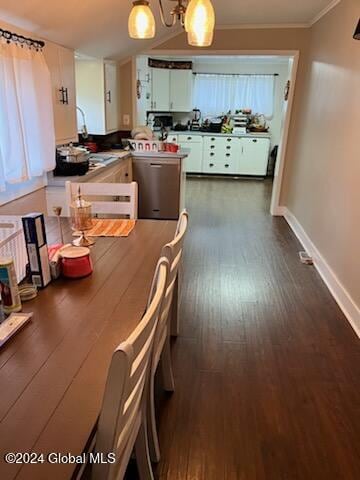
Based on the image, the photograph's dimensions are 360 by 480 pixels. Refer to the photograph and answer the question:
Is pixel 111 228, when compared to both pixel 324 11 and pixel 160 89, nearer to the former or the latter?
pixel 324 11

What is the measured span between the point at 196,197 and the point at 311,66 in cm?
255

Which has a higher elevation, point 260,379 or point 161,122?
point 161,122

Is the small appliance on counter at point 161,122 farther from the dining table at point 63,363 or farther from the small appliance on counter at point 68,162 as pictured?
the dining table at point 63,363

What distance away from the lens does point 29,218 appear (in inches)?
48.9

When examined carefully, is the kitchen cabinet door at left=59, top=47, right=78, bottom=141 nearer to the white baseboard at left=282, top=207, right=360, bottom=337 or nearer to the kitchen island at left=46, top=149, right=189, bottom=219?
the kitchen island at left=46, top=149, right=189, bottom=219

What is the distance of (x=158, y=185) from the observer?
4.46 m

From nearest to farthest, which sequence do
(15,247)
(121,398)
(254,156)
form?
1. (121,398)
2. (15,247)
3. (254,156)

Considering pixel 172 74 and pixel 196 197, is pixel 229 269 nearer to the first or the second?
pixel 196 197

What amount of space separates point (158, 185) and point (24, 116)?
2.19 metres

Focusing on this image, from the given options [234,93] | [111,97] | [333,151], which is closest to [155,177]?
[111,97]

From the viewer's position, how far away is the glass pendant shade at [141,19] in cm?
184

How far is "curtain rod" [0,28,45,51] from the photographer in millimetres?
2193

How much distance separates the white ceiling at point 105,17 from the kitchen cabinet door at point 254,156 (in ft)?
10.0

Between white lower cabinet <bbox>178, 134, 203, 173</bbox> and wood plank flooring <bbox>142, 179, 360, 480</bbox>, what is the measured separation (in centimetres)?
435
